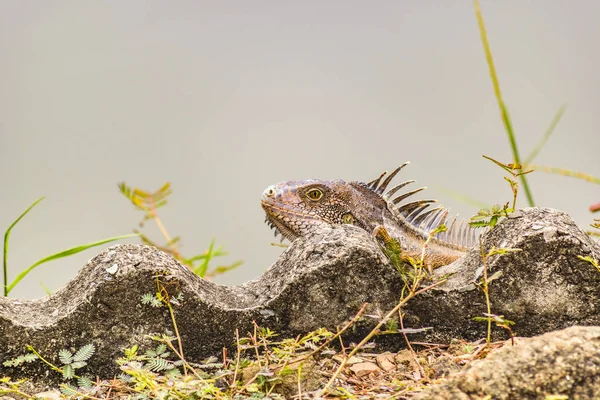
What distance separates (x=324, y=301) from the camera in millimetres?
2576

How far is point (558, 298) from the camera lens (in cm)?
259

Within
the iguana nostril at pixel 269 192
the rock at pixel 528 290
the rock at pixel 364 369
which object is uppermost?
the iguana nostril at pixel 269 192

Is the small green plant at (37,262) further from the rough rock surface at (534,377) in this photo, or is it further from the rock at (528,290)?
the rough rock surface at (534,377)

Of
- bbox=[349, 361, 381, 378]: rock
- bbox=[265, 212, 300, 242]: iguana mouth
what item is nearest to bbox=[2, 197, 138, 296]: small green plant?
bbox=[265, 212, 300, 242]: iguana mouth

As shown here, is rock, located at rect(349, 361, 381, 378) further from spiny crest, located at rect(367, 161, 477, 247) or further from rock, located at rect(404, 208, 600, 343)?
spiny crest, located at rect(367, 161, 477, 247)

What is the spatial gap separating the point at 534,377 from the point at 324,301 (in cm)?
95

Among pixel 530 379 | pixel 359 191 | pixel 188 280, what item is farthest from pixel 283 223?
pixel 530 379

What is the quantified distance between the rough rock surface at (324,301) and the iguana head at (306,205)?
33.7 inches

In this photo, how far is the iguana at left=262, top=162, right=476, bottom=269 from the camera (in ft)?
11.5

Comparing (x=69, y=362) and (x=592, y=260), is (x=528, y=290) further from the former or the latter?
(x=69, y=362)

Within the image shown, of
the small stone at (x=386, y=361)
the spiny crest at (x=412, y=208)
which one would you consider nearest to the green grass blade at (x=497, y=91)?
the spiny crest at (x=412, y=208)

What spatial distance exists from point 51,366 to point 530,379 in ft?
5.46

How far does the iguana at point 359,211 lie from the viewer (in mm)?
3490

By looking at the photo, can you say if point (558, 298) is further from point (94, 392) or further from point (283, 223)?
point (94, 392)
